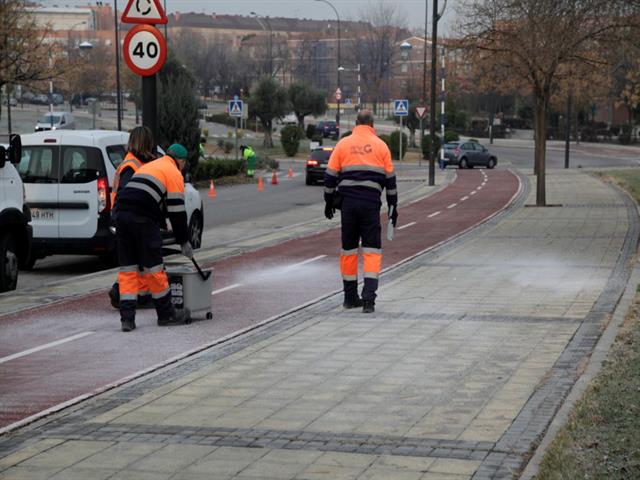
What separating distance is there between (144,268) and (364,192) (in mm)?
2314

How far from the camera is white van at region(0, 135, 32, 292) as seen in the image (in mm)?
14805

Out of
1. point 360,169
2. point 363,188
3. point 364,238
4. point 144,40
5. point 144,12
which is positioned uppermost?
point 144,12

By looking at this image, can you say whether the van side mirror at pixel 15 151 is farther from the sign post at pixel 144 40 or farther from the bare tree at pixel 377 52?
the bare tree at pixel 377 52

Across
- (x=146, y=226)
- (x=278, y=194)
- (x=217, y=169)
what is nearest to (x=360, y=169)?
(x=146, y=226)

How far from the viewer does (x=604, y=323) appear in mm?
11352

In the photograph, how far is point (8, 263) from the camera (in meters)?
15.0

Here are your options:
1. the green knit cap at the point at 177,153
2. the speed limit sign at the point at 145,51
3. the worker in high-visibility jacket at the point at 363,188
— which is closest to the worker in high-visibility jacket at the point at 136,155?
the green knit cap at the point at 177,153

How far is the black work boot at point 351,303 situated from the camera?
12547 mm

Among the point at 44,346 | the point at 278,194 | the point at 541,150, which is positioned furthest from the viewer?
the point at 278,194

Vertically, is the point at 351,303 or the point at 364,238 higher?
the point at 364,238

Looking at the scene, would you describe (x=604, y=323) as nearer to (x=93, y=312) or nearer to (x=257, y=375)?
(x=257, y=375)

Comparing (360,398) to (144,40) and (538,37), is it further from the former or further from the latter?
(538,37)

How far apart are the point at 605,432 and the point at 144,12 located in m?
8.30

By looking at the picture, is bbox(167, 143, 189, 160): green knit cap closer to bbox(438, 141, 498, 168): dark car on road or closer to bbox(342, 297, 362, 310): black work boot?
bbox(342, 297, 362, 310): black work boot
